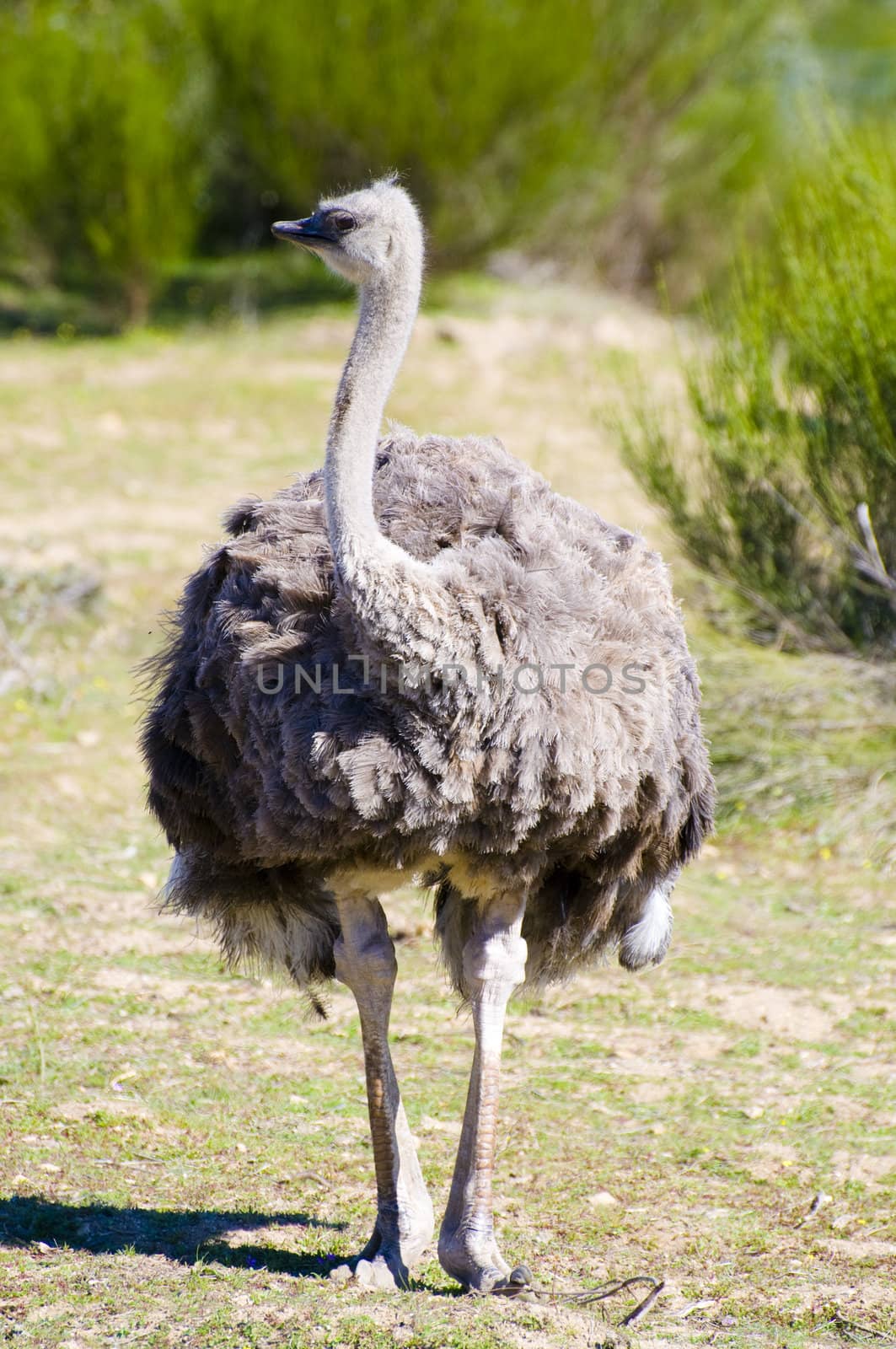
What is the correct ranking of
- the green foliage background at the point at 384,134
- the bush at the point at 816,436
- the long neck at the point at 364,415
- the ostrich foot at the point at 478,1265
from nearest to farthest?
1. the long neck at the point at 364,415
2. the ostrich foot at the point at 478,1265
3. the bush at the point at 816,436
4. the green foliage background at the point at 384,134

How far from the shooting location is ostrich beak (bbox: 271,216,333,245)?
3471 mm

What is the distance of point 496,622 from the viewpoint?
131 inches

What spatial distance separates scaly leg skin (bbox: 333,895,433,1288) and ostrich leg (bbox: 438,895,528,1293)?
11 centimetres

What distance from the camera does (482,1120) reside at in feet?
12.0

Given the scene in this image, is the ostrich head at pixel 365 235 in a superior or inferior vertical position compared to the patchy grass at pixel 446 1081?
superior

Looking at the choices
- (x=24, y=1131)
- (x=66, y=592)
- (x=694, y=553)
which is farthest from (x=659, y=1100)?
(x=66, y=592)

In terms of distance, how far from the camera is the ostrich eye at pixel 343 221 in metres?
3.44

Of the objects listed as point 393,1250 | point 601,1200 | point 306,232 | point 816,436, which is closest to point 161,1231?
point 393,1250

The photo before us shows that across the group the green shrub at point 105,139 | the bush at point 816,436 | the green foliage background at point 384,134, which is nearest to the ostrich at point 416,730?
the bush at point 816,436

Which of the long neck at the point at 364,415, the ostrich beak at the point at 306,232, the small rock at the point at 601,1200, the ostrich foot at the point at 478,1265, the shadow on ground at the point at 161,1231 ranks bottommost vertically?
the shadow on ground at the point at 161,1231

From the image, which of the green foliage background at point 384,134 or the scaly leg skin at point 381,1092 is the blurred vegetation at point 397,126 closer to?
the green foliage background at point 384,134

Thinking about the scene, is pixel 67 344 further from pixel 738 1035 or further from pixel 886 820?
pixel 738 1035

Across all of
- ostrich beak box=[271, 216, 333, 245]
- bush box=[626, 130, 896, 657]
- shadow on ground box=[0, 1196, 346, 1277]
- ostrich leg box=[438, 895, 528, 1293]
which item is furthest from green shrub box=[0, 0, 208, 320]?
ostrich leg box=[438, 895, 528, 1293]

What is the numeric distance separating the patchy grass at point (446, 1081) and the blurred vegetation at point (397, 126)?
7.69m
